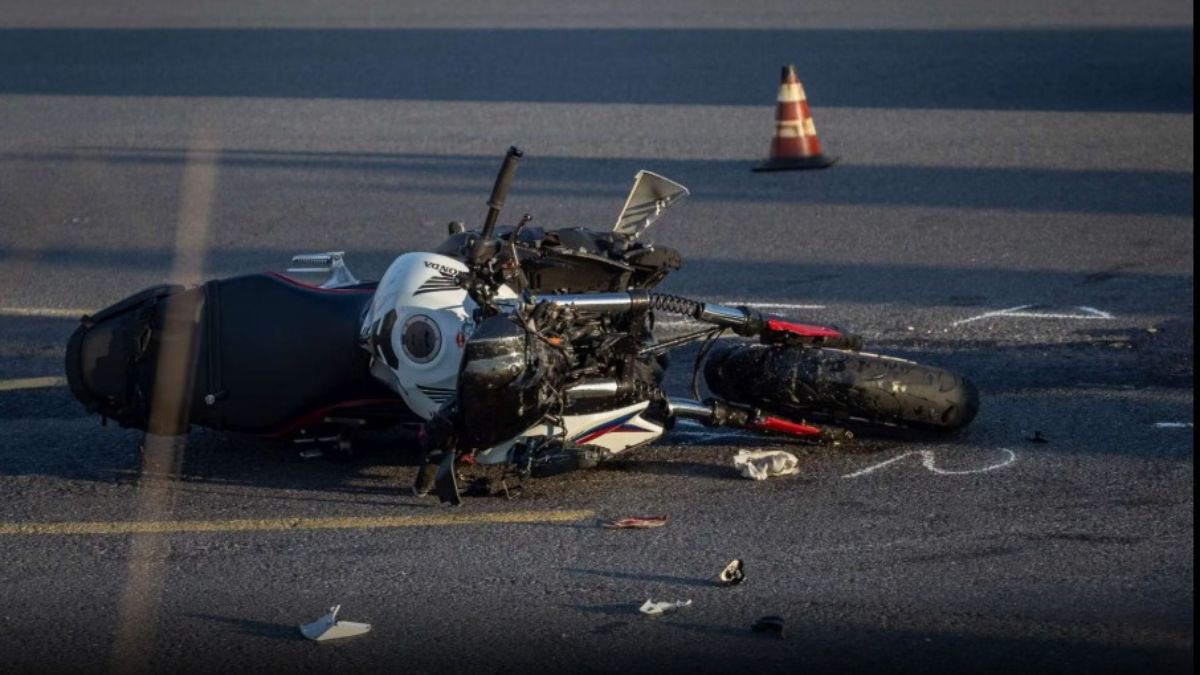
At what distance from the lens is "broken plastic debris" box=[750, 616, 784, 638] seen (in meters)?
5.14

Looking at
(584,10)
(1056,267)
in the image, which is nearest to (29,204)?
(1056,267)

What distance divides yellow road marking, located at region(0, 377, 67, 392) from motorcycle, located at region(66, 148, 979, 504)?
4.32 ft

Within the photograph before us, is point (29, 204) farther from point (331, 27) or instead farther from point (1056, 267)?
A: point (331, 27)

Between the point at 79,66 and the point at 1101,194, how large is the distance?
37.6ft

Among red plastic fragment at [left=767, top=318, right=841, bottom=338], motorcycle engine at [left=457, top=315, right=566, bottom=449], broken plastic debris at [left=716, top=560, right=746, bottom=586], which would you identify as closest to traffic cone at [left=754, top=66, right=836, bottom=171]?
red plastic fragment at [left=767, top=318, right=841, bottom=338]

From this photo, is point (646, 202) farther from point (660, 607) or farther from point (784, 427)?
point (660, 607)

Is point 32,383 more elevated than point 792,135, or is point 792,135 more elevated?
point 792,135

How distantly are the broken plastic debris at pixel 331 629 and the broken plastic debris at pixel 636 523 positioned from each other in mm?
1098

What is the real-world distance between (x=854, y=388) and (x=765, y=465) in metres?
0.50

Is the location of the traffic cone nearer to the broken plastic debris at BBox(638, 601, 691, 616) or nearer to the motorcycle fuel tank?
the motorcycle fuel tank

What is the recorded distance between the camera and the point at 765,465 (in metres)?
6.51

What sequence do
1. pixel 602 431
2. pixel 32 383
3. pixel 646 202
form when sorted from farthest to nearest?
1. pixel 32 383
2. pixel 646 202
3. pixel 602 431

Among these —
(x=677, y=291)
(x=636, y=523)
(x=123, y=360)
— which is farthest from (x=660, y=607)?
(x=677, y=291)

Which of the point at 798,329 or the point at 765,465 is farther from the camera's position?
the point at 798,329
